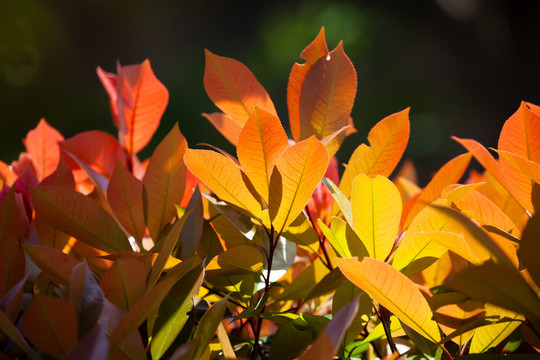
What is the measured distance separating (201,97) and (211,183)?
488 cm

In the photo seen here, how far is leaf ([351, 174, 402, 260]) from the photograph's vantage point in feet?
0.92

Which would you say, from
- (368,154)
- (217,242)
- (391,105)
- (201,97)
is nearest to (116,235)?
(217,242)

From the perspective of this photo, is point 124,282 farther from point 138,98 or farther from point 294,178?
point 138,98

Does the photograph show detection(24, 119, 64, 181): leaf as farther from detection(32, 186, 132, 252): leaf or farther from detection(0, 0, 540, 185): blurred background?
detection(0, 0, 540, 185): blurred background

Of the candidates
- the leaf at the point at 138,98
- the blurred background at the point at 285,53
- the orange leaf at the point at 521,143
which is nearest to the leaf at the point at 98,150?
the leaf at the point at 138,98

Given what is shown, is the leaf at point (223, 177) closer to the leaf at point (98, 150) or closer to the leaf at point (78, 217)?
the leaf at point (78, 217)

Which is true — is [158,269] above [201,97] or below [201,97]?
above

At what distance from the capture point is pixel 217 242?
342mm

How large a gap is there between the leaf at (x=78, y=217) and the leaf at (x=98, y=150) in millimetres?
148

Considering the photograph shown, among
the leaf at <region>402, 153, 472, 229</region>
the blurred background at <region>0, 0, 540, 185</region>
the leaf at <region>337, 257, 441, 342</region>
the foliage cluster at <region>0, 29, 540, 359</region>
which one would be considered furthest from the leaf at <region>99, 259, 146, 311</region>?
the blurred background at <region>0, 0, 540, 185</region>

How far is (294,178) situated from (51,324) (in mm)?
145

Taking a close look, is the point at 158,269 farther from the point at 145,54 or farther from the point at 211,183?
the point at 145,54

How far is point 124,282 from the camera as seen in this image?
0.87 feet

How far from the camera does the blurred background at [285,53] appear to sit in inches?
204
